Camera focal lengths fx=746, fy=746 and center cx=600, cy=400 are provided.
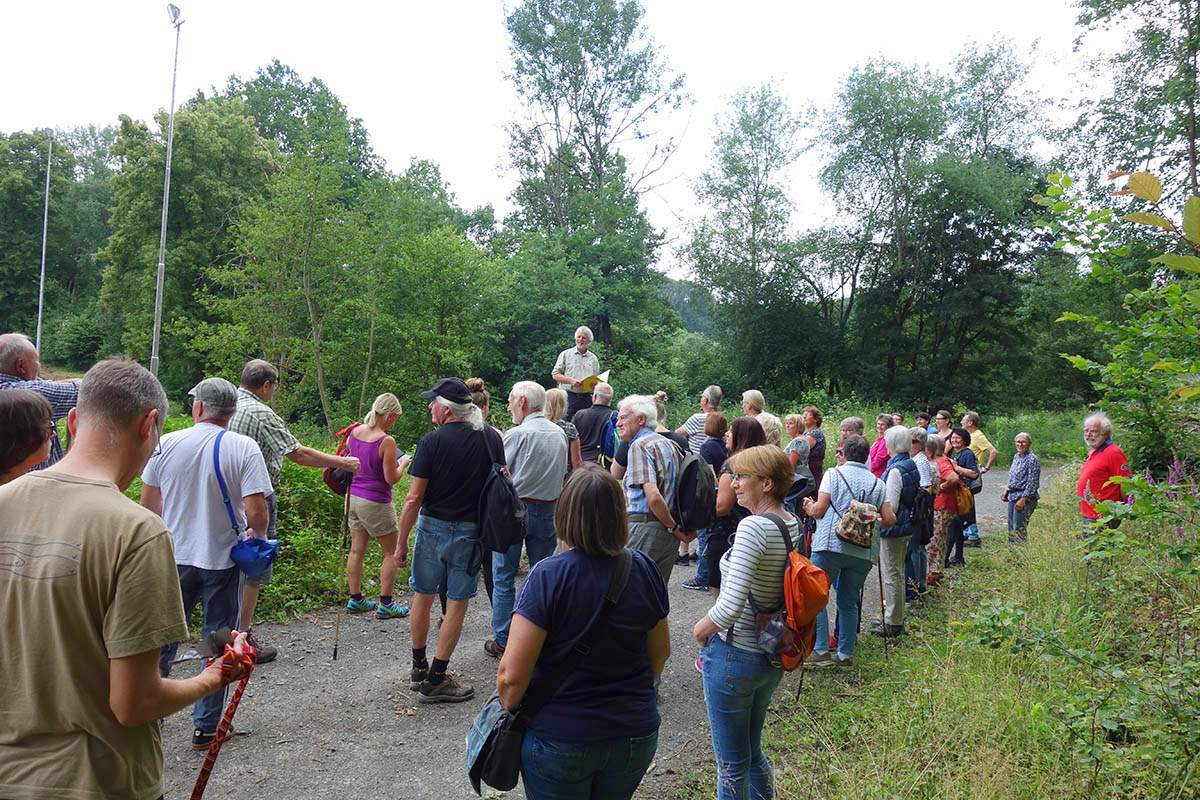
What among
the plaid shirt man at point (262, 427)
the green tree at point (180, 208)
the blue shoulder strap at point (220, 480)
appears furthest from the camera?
the green tree at point (180, 208)

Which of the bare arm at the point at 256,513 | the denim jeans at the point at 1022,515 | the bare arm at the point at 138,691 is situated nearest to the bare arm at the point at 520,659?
the bare arm at the point at 138,691

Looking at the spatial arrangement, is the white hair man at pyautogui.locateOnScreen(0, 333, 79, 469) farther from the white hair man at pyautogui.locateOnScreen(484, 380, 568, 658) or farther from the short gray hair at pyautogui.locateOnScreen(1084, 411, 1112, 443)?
the short gray hair at pyautogui.locateOnScreen(1084, 411, 1112, 443)

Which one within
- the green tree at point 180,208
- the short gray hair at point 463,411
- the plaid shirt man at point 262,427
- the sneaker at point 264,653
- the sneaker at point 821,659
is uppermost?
the green tree at point 180,208

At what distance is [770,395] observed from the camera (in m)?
33.3

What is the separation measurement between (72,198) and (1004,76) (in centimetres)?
5792

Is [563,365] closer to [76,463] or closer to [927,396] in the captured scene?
[76,463]

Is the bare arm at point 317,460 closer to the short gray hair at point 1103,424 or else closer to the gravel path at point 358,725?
the gravel path at point 358,725

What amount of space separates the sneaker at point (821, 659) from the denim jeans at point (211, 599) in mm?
4237

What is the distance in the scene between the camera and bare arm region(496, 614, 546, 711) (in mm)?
2455

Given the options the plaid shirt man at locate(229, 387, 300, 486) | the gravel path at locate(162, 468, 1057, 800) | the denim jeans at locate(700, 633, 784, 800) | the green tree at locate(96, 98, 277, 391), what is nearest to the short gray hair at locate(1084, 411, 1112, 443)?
the gravel path at locate(162, 468, 1057, 800)

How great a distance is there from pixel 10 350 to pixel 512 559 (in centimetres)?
340

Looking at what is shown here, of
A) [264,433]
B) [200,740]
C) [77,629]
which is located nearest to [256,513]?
[264,433]

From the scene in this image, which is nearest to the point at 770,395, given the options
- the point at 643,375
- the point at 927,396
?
the point at 927,396

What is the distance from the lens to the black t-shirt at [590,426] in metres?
8.86
